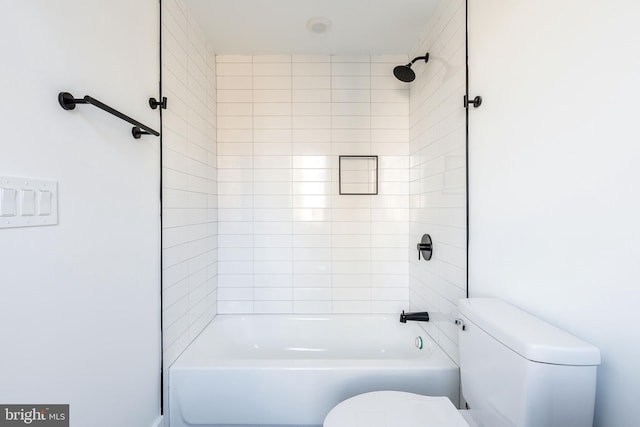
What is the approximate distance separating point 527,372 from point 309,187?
1694mm

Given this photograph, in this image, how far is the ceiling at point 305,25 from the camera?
167cm

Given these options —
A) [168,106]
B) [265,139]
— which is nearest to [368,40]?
[265,139]

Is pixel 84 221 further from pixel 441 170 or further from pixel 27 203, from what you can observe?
pixel 441 170

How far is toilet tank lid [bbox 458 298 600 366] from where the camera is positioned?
732 mm

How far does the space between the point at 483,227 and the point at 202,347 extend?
1.69m

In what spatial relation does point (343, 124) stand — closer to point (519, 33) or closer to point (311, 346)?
point (519, 33)

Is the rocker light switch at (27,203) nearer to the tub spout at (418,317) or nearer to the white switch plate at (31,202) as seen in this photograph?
the white switch plate at (31,202)

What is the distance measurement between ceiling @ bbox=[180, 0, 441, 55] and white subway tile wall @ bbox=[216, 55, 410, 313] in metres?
0.10

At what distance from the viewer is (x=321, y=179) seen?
7.25 feet

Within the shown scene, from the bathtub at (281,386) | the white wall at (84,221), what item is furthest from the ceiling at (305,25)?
the bathtub at (281,386)

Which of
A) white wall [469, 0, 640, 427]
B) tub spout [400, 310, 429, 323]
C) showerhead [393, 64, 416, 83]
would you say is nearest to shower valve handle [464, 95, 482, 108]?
white wall [469, 0, 640, 427]

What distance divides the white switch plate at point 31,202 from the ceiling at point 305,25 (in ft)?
4.76

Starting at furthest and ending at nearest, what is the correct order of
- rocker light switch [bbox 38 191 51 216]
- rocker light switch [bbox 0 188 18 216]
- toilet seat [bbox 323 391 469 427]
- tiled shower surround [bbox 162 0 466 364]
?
tiled shower surround [bbox 162 0 466 364]
toilet seat [bbox 323 391 469 427]
rocker light switch [bbox 38 191 51 216]
rocker light switch [bbox 0 188 18 216]

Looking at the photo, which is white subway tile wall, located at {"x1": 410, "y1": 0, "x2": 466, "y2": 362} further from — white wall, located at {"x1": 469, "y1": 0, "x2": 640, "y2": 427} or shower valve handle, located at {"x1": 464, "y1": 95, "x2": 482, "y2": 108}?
white wall, located at {"x1": 469, "y1": 0, "x2": 640, "y2": 427}
